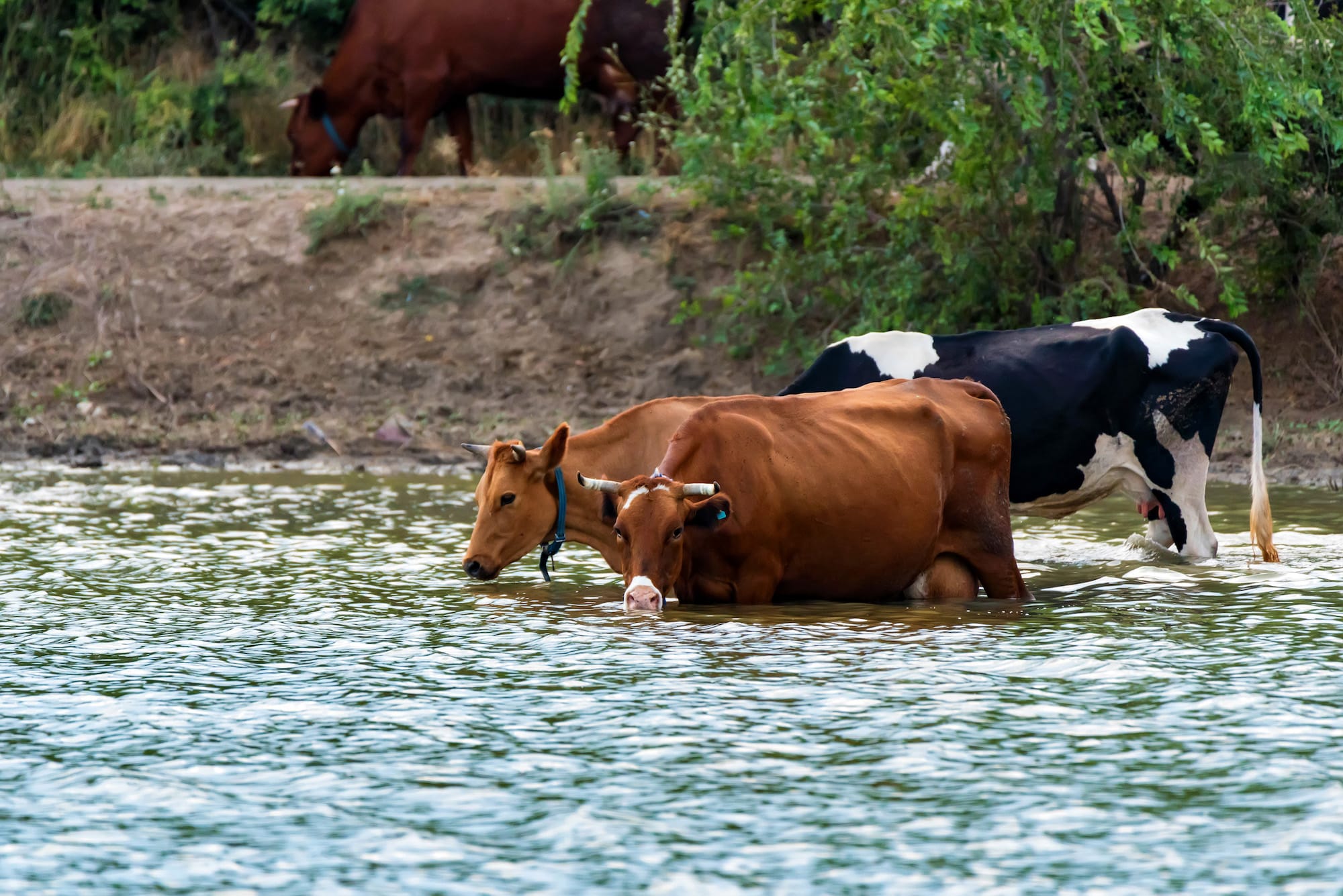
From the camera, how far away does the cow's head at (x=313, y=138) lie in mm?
20234

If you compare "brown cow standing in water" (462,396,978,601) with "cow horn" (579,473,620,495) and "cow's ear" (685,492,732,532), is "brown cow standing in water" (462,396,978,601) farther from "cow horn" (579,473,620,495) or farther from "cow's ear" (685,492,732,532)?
"cow's ear" (685,492,732,532)

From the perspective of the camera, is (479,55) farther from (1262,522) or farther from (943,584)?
(943,584)

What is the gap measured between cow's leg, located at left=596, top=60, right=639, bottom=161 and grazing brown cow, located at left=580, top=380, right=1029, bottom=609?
11087mm

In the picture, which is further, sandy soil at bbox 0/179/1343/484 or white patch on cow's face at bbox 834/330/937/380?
sandy soil at bbox 0/179/1343/484

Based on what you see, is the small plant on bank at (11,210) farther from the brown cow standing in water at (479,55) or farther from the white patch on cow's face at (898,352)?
the white patch on cow's face at (898,352)

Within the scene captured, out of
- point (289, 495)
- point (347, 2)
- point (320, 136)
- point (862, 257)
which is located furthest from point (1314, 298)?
point (347, 2)

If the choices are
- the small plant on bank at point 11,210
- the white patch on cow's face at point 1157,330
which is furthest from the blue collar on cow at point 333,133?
the white patch on cow's face at point 1157,330

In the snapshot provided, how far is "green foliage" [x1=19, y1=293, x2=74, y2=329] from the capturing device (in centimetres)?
1745

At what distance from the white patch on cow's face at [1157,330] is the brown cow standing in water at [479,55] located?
9862 mm

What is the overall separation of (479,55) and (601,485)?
473 inches

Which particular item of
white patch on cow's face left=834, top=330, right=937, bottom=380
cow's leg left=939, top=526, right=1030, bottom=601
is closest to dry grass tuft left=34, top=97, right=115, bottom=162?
white patch on cow's face left=834, top=330, right=937, bottom=380

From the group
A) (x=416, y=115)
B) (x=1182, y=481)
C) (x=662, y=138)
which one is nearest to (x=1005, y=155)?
(x=1182, y=481)

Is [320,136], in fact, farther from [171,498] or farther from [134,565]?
[134,565]

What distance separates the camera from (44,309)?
57.5ft
